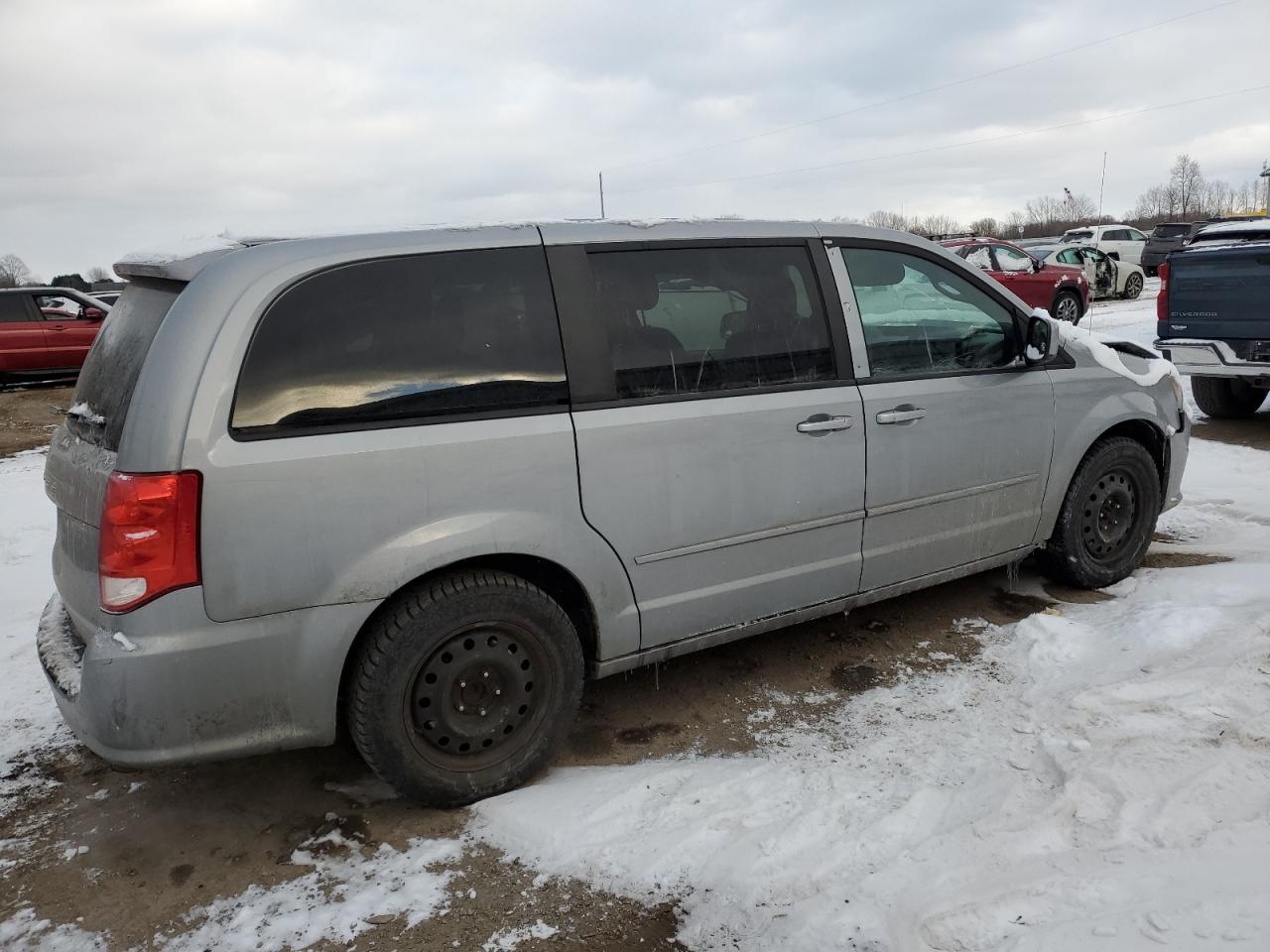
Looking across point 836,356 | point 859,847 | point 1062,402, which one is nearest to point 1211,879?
point 859,847

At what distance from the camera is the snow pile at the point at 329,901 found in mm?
2508

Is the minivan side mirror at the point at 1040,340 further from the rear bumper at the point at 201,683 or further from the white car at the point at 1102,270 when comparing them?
the white car at the point at 1102,270

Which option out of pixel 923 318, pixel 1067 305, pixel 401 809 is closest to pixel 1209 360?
pixel 923 318

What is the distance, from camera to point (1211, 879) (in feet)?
7.77

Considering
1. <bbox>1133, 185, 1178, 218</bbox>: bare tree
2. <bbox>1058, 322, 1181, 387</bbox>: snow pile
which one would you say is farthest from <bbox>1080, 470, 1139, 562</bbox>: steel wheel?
<bbox>1133, 185, 1178, 218</bbox>: bare tree

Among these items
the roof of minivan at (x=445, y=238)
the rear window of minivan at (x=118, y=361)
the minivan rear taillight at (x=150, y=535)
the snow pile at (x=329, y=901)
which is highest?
the roof of minivan at (x=445, y=238)

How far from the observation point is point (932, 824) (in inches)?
110

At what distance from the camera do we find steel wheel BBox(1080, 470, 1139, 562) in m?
4.55

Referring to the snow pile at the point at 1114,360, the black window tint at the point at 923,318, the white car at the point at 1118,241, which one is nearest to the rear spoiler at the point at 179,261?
the black window tint at the point at 923,318

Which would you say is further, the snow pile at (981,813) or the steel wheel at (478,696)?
the steel wheel at (478,696)

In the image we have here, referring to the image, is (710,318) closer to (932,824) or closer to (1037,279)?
(932,824)

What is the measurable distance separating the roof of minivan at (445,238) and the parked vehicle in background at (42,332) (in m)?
14.1

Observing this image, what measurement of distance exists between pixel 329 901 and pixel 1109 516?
12.8 feet

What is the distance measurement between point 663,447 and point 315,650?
128 cm
